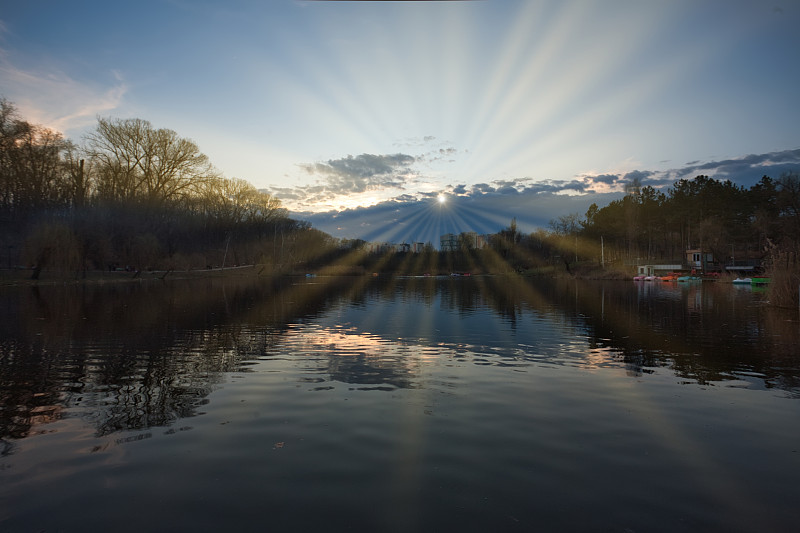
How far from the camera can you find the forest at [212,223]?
2174 inches

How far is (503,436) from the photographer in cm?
824

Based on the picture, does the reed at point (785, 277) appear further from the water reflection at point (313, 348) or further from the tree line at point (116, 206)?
the tree line at point (116, 206)

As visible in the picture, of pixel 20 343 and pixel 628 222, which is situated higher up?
pixel 628 222

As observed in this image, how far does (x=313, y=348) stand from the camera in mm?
17594

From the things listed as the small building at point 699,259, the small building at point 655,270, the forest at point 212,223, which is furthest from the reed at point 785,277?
the small building at point 699,259

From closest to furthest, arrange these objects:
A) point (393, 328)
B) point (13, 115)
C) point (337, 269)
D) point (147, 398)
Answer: point (147, 398)
point (393, 328)
point (13, 115)
point (337, 269)

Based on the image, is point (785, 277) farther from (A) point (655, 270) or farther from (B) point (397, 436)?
(A) point (655, 270)

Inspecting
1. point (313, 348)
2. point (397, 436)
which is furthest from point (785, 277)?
point (397, 436)

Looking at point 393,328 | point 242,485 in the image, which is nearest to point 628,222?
point 393,328

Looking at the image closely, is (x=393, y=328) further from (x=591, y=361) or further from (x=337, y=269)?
(x=337, y=269)

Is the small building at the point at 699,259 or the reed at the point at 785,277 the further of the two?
the small building at the point at 699,259

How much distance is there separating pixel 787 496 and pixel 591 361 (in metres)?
9.25

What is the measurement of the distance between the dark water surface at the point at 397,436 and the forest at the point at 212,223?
1006 inches

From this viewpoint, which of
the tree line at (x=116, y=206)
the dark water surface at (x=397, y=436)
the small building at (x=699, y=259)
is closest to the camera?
the dark water surface at (x=397, y=436)
